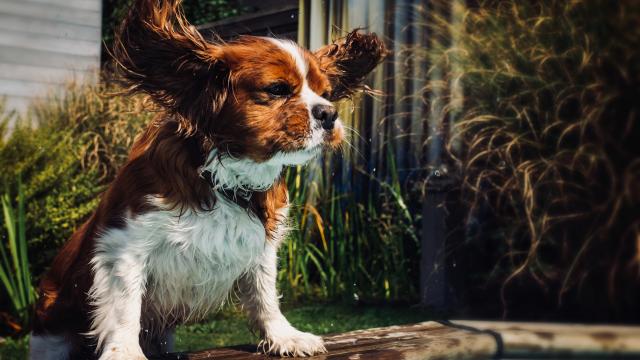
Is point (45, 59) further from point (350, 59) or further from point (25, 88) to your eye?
point (350, 59)

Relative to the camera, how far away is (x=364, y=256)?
215 inches

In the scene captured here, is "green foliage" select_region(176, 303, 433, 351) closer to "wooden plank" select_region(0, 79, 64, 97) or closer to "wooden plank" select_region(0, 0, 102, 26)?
"wooden plank" select_region(0, 79, 64, 97)

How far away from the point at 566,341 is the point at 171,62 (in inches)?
86.3

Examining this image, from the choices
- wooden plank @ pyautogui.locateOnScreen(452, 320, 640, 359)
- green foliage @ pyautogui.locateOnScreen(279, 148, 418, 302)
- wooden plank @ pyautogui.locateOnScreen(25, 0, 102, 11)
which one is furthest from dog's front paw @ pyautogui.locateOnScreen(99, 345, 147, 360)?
wooden plank @ pyautogui.locateOnScreen(25, 0, 102, 11)

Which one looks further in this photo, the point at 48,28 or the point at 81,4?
the point at 81,4

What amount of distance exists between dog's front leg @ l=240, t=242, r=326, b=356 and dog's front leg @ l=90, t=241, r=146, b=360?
1.34 ft

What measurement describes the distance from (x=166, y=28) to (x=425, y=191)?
113 inches

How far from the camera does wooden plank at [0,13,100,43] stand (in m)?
7.42

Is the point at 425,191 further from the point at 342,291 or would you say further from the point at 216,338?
the point at 216,338

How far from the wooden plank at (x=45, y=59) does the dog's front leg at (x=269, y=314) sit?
215 inches

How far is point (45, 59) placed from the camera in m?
7.64

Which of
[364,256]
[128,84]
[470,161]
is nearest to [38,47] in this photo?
[364,256]

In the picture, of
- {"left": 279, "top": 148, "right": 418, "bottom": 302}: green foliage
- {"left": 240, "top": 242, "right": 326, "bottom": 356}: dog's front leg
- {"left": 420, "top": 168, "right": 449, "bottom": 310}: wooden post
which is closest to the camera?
{"left": 240, "top": 242, "right": 326, "bottom": 356}: dog's front leg

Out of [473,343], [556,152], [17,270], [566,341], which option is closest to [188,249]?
[473,343]
